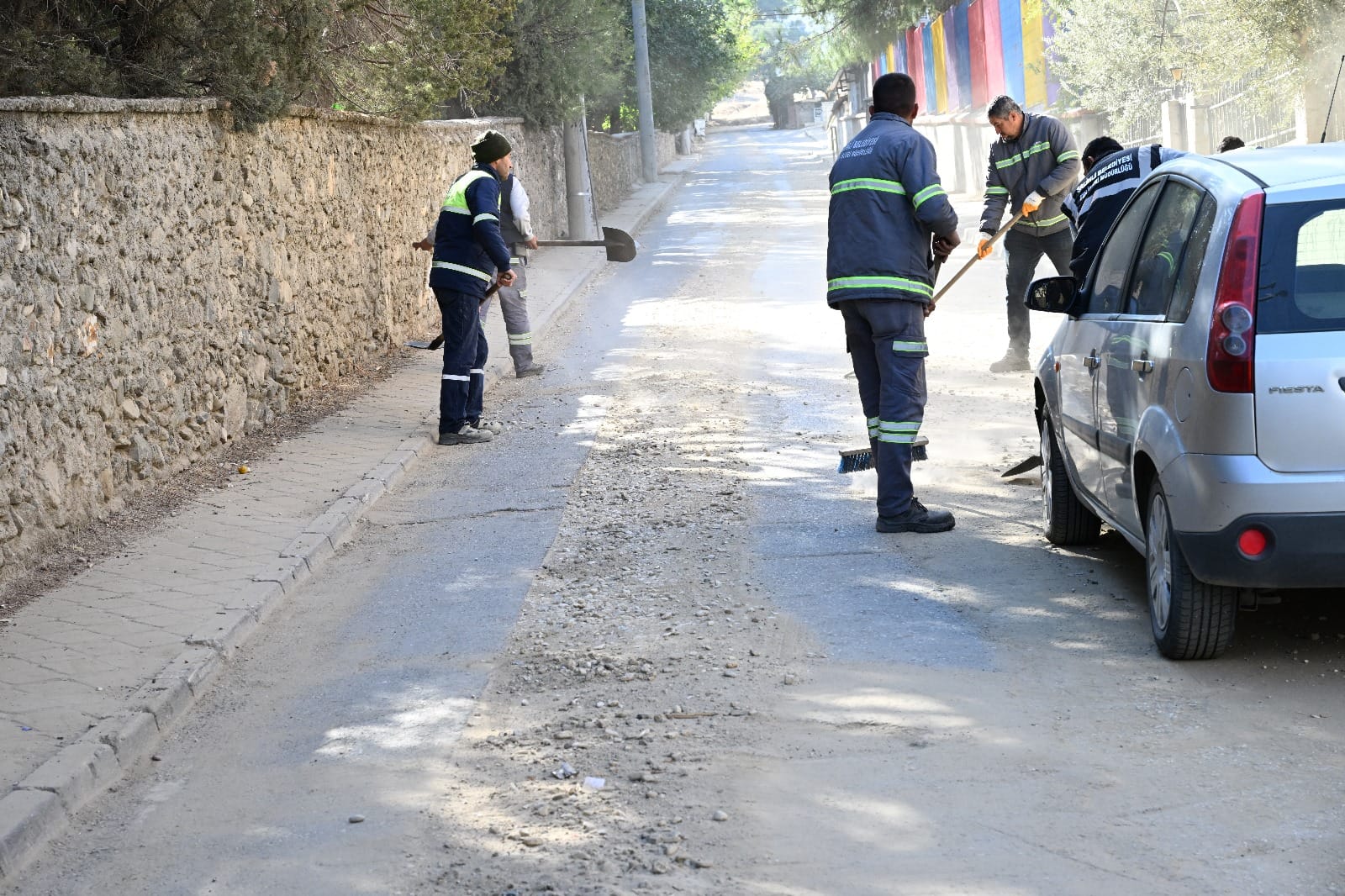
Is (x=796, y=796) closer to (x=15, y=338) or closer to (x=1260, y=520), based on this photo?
(x=1260, y=520)

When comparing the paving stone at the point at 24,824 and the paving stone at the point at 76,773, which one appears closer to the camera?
the paving stone at the point at 24,824

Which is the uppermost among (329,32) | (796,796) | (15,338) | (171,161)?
(329,32)

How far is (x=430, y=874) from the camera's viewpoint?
3938 millimetres

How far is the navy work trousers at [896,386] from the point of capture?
7219 mm

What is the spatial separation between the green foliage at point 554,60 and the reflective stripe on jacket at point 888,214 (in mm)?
17979

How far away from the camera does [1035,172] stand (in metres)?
11.2

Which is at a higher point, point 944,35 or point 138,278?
point 944,35

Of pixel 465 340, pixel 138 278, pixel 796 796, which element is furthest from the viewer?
pixel 465 340

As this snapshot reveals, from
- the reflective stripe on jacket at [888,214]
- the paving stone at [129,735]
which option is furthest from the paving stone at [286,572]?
the reflective stripe on jacket at [888,214]

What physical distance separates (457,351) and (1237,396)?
22.0 ft

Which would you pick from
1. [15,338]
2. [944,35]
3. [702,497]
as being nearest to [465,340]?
[702,497]

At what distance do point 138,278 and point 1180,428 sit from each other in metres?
6.17

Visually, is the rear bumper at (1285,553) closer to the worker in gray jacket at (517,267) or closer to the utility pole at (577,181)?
the worker in gray jacket at (517,267)

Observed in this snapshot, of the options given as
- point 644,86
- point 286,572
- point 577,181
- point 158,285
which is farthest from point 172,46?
point 644,86
